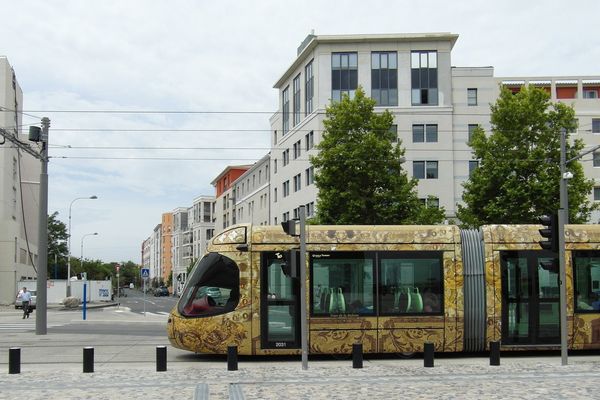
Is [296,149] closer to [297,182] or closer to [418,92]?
[297,182]

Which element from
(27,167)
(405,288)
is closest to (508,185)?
(405,288)

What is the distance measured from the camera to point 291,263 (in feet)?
43.5

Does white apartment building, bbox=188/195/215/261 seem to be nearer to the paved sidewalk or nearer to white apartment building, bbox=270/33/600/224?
white apartment building, bbox=270/33/600/224

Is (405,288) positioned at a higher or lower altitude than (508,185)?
lower

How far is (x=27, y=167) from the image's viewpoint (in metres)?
85.8

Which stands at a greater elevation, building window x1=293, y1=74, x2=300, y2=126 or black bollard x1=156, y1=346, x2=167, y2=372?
building window x1=293, y1=74, x2=300, y2=126

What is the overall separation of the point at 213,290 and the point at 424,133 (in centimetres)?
4618

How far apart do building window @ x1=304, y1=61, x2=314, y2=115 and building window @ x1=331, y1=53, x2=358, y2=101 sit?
2524 mm

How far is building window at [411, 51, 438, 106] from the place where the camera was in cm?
5891

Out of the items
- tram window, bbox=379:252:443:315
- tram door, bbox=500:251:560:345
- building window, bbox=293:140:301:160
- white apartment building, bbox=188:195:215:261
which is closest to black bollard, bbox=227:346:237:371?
tram window, bbox=379:252:443:315

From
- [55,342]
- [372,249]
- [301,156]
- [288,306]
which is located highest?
[301,156]

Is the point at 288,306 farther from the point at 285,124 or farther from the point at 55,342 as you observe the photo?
the point at 285,124

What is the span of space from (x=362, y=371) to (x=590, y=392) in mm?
4006

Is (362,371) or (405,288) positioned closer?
(362,371)
